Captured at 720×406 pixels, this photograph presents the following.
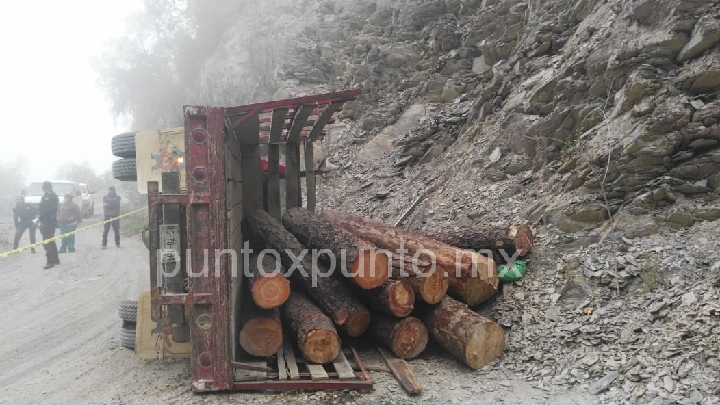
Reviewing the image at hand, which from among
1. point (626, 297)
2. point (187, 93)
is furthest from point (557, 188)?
point (187, 93)

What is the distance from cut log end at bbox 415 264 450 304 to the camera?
4.74 metres

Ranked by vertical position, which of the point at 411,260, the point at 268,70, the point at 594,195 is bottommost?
the point at 411,260

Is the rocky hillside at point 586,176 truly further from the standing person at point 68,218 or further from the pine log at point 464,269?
the standing person at point 68,218

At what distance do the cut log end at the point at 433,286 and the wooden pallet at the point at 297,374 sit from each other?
896 mm

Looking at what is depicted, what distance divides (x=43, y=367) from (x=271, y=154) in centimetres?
412

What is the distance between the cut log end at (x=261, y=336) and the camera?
443 centimetres

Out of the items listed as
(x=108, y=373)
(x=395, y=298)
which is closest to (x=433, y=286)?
(x=395, y=298)

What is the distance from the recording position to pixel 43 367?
16.4ft

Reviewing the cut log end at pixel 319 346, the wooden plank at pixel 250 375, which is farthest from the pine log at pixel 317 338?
the wooden plank at pixel 250 375

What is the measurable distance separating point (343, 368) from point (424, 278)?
1183mm

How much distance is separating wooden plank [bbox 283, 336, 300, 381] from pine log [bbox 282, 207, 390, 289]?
2.86 ft

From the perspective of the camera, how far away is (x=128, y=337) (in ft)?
17.7

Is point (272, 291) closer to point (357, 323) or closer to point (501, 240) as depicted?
point (357, 323)

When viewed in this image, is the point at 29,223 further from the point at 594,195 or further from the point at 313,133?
the point at 594,195
